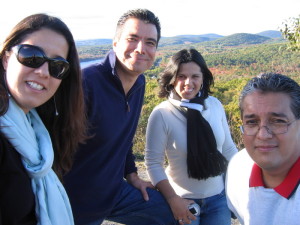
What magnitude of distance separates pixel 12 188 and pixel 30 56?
25.7 inches

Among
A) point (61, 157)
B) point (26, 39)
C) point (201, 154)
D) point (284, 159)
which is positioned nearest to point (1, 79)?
point (26, 39)

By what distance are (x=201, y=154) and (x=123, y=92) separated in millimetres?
908

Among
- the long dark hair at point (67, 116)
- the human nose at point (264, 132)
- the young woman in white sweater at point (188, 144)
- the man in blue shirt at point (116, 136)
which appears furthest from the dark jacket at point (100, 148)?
the human nose at point (264, 132)

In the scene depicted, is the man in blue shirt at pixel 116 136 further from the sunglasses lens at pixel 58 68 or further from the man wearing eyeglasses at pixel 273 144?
the man wearing eyeglasses at pixel 273 144

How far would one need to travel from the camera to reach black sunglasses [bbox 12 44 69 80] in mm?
1526

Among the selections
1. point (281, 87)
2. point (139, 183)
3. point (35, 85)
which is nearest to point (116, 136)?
point (139, 183)

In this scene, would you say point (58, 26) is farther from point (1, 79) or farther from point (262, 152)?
point (262, 152)

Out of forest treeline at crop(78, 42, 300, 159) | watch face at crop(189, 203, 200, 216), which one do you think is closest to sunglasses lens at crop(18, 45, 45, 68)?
forest treeline at crop(78, 42, 300, 159)

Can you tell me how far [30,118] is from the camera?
1.80 meters

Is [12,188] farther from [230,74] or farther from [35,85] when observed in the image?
[230,74]

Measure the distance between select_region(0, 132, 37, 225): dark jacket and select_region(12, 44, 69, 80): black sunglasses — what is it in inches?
15.4

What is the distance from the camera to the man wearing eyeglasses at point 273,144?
1503 mm

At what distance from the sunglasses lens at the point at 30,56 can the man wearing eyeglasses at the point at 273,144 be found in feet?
3.68

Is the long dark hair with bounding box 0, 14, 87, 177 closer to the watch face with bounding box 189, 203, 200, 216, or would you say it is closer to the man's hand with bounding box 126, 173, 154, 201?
the man's hand with bounding box 126, 173, 154, 201
